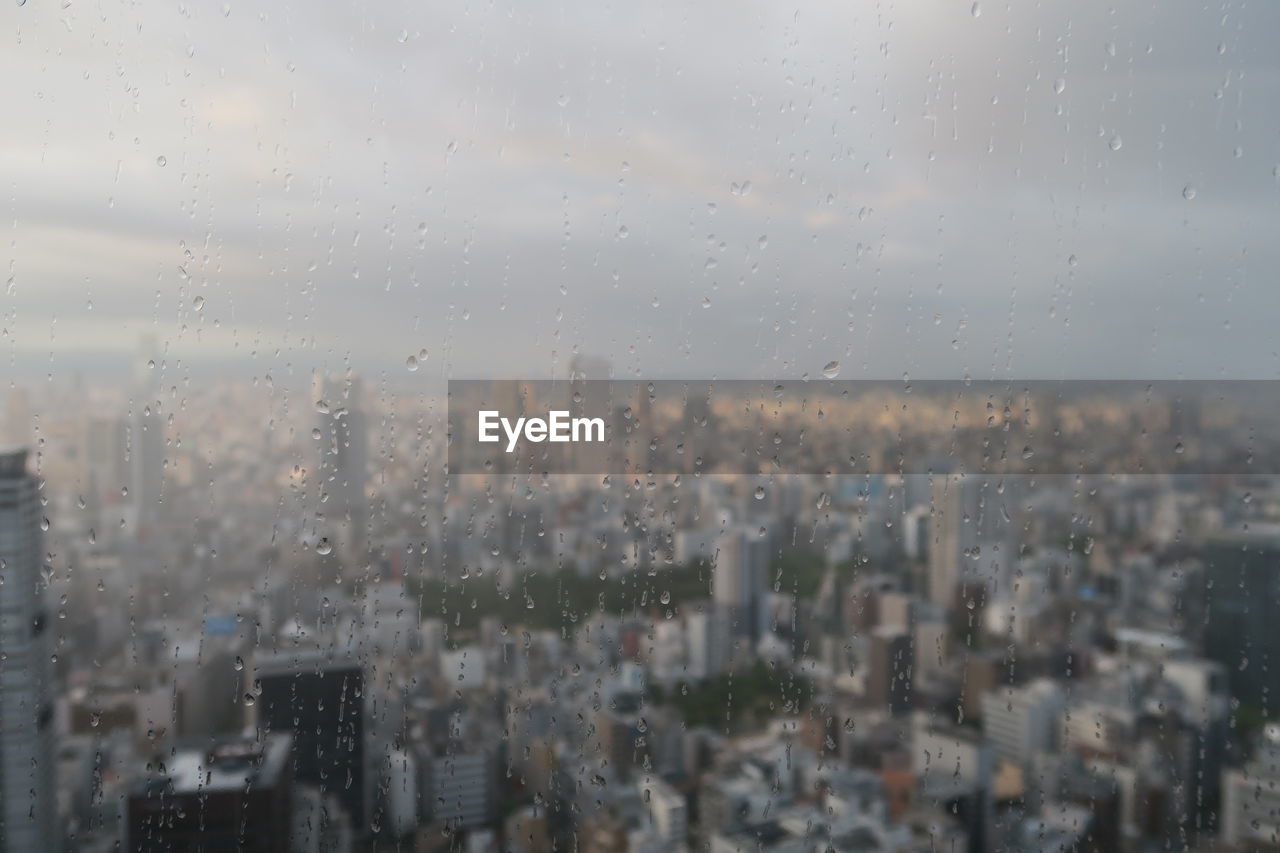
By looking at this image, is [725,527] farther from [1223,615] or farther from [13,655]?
[13,655]

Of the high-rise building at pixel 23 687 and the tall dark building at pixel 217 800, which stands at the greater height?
→ the high-rise building at pixel 23 687

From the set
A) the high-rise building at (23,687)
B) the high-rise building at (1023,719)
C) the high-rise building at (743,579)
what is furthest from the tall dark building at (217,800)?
the high-rise building at (1023,719)

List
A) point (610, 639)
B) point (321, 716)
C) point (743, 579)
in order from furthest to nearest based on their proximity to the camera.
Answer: point (743, 579) < point (610, 639) < point (321, 716)

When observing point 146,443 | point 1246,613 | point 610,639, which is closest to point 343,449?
point 146,443

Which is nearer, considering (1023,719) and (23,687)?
(23,687)

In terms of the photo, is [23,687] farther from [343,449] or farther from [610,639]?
[610,639]

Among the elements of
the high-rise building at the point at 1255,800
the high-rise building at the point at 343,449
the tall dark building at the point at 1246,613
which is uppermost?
the high-rise building at the point at 343,449

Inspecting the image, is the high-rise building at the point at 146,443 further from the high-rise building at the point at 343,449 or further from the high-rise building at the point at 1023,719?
the high-rise building at the point at 1023,719
